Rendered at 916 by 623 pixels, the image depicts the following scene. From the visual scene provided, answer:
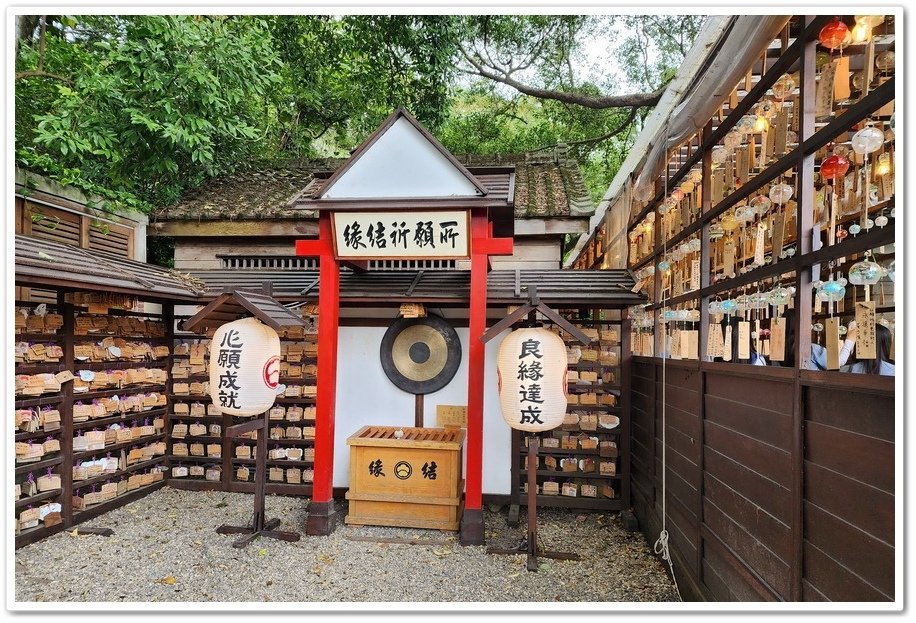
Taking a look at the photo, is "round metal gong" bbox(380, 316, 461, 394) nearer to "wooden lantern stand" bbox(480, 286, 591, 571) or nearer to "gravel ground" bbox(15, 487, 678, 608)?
"wooden lantern stand" bbox(480, 286, 591, 571)

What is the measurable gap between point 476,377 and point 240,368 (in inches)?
96.5

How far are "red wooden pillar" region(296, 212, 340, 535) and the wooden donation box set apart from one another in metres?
0.27

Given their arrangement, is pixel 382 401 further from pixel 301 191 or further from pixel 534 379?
pixel 301 191

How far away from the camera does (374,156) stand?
5207mm

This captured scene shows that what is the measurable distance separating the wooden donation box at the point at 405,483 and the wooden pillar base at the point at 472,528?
0.87 feet

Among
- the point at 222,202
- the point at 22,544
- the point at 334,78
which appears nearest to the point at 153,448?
the point at 22,544

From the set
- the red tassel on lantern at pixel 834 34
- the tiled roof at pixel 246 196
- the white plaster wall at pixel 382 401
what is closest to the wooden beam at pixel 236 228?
the tiled roof at pixel 246 196

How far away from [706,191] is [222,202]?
7512mm

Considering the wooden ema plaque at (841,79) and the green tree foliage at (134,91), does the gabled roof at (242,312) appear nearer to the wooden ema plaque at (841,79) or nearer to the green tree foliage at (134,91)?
the green tree foliage at (134,91)

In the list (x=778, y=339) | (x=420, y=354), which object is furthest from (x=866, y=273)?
(x=420, y=354)

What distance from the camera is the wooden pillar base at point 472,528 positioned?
498 centimetres

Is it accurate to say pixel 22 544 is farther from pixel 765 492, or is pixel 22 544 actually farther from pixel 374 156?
pixel 765 492

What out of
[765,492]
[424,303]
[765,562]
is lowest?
Result: [765,562]

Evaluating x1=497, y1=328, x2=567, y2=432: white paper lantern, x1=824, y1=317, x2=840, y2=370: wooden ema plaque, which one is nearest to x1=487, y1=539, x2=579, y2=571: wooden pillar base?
x1=497, y1=328, x2=567, y2=432: white paper lantern
